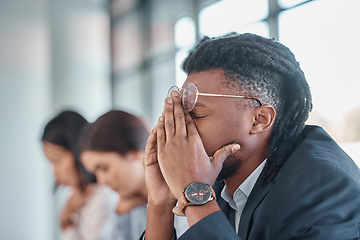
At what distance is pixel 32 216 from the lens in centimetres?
563

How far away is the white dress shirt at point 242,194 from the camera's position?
1.25 m

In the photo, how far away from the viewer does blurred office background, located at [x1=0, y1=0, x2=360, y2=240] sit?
5336 millimetres

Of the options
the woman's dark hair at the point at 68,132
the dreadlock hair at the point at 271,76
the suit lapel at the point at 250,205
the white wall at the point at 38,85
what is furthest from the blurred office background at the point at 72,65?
the suit lapel at the point at 250,205

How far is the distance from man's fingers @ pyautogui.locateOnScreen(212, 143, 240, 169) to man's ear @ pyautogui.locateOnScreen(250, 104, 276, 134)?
0.08 meters

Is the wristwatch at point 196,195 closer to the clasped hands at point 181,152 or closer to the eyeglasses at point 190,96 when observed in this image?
the clasped hands at point 181,152

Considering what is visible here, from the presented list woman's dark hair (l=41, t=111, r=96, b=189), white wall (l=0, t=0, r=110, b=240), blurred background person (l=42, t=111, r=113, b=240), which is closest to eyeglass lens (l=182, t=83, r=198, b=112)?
blurred background person (l=42, t=111, r=113, b=240)

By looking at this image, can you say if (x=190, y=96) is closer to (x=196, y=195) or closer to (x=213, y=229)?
(x=196, y=195)

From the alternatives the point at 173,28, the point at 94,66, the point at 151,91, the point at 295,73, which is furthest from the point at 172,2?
the point at 295,73

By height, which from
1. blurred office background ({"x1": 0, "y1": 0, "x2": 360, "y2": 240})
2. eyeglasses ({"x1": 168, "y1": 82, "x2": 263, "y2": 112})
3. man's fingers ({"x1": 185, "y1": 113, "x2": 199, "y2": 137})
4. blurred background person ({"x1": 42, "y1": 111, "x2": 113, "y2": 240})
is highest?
blurred office background ({"x1": 0, "y1": 0, "x2": 360, "y2": 240})

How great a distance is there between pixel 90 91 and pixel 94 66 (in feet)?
1.38

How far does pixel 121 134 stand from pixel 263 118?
3.94ft

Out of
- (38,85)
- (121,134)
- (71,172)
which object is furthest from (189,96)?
(38,85)

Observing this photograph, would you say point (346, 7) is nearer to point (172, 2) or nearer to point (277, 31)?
point (277, 31)

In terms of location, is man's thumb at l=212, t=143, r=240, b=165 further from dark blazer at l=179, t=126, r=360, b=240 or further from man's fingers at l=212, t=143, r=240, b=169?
dark blazer at l=179, t=126, r=360, b=240
